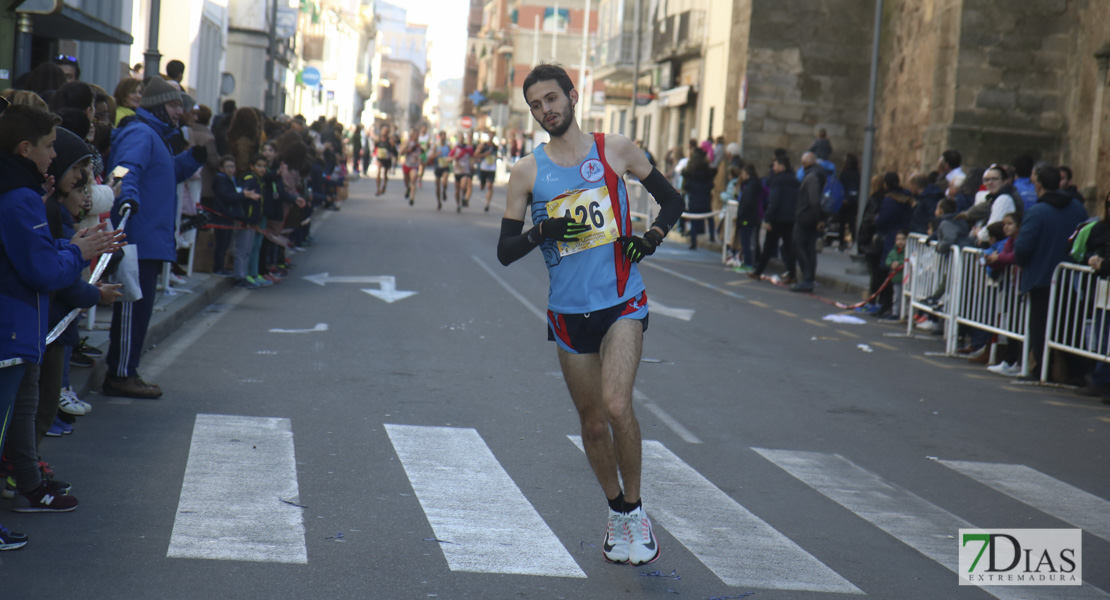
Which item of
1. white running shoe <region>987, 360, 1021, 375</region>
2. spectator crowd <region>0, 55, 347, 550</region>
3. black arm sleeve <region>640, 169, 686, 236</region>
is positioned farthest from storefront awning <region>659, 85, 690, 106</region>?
black arm sleeve <region>640, 169, 686, 236</region>

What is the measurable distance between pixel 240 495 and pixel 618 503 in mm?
1791

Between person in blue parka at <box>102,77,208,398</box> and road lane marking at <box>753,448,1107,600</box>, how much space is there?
3.88 metres

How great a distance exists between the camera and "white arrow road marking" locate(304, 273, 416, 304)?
579 inches

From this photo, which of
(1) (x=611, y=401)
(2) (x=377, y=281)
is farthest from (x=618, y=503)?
(2) (x=377, y=281)

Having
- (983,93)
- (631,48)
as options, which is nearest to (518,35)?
(631,48)

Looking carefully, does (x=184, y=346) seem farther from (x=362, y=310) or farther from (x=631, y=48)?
(x=631, y=48)

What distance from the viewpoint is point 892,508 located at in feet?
21.3

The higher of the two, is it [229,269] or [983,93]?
[983,93]

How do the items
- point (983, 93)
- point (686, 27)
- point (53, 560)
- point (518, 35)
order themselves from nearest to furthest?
point (53, 560) → point (983, 93) → point (686, 27) → point (518, 35)

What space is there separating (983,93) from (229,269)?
1570cm

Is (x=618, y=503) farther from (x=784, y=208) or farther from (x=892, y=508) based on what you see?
(x=784, y=208)

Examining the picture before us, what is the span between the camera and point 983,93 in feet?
81.4

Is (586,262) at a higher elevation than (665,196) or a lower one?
lower

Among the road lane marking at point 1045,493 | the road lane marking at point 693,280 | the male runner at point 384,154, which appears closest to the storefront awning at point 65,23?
the road lane marking at point 693,280
